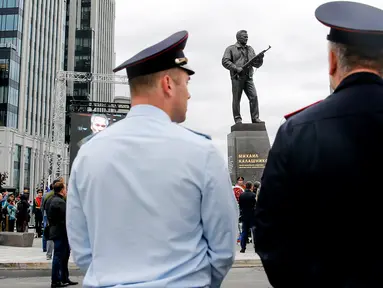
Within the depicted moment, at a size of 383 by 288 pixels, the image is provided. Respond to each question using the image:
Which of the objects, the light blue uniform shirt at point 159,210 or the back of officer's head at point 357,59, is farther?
the light blue uniform shirt at point 159,210

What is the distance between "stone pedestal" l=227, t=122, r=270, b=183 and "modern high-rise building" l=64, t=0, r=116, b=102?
75.6m

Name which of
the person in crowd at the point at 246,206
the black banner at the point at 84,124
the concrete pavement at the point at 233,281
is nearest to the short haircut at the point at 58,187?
the concrete pavement at the point at 233,281

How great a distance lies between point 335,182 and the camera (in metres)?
1.74

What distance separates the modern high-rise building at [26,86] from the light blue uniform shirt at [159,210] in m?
58.9

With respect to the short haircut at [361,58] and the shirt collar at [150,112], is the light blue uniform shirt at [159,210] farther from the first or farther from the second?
the short haircut at [361,58]

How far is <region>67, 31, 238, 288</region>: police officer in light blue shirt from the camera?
1995 mm

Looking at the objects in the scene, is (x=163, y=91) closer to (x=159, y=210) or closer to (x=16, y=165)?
(x=159, y=210)

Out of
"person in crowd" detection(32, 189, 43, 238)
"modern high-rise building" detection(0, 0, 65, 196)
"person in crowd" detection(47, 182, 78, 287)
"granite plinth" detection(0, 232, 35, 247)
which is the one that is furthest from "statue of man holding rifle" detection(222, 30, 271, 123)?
"modern high-rise building" detection(0, 0, 65, 196)

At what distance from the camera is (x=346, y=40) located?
1.89m

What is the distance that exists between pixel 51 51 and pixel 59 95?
4277 cm

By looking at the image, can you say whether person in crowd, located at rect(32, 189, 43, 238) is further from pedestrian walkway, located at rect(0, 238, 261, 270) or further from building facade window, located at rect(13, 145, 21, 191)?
building facade window, located at rect(13, 145, 21, 191)

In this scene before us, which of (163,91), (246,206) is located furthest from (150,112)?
(246,206)

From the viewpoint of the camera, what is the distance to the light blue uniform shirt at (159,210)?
1993 mm

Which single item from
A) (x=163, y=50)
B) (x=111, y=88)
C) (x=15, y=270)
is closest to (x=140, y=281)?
(x=163, y=50)
